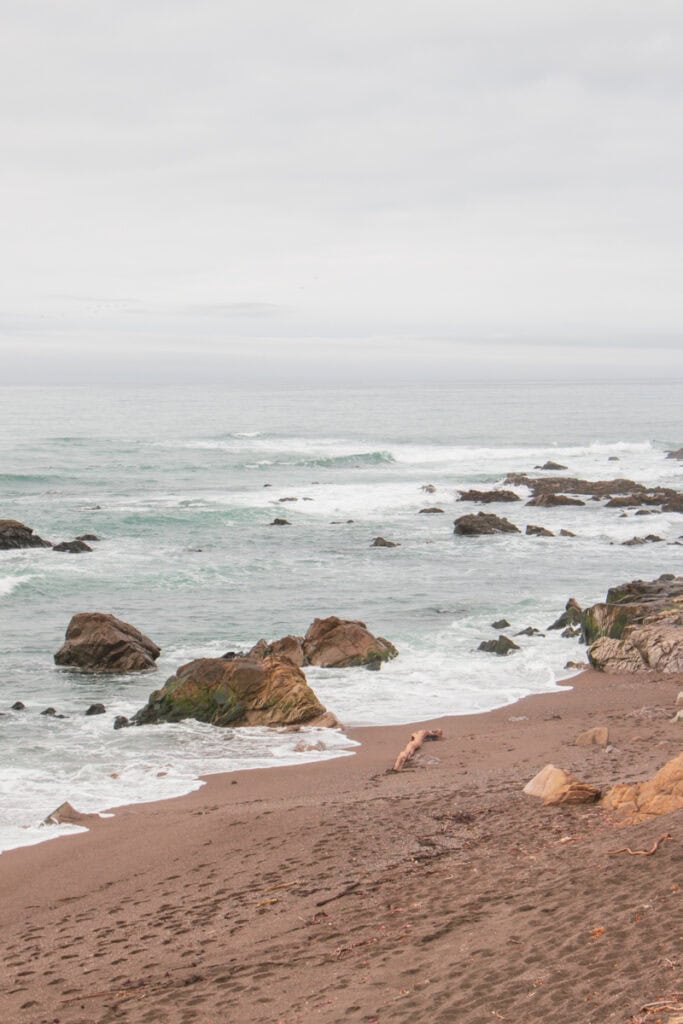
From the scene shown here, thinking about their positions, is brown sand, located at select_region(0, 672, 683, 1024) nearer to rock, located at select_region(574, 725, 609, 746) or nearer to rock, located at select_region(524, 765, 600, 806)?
rock, located at select_region(524, 765, 600, 806)

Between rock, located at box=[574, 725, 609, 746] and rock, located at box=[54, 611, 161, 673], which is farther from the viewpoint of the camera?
rock, located at box=[54, 611, 161, 673]

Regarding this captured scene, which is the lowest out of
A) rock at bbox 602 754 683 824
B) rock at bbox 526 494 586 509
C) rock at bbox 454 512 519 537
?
rock at bbox 602 754 683 824

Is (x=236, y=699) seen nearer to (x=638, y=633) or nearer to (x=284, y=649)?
(x=284, y=649)

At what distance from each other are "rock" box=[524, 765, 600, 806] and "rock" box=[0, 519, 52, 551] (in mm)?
28503

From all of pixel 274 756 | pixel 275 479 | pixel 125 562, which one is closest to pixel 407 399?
pixel 275 479

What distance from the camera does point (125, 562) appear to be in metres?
35.5

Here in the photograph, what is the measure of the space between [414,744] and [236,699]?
12.7 ft

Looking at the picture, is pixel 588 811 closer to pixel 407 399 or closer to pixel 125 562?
pixel 125 562

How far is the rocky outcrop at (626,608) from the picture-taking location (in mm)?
22875

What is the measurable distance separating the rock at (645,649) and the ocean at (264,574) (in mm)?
1153

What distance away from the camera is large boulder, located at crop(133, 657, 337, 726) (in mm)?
18641

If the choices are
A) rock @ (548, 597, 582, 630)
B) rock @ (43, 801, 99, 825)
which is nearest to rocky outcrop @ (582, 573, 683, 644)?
rock @ (548, 597, 582, 630)

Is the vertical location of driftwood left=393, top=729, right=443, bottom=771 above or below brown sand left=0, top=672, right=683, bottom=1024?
below

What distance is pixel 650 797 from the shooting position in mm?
11398
